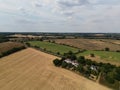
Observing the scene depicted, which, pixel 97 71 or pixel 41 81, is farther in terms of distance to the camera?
pixel 97 71

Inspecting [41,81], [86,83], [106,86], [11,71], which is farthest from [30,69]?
[106,86]

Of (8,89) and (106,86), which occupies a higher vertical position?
(8,89)

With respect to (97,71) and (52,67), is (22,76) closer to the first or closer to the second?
(52,67)

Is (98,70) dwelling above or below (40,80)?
below

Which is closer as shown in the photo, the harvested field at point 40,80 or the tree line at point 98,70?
the harvested field at point 40,80

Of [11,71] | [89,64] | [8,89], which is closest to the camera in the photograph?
[8,89]

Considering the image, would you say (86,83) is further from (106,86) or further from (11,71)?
(11,71)

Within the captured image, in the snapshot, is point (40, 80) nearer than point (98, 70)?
Yes

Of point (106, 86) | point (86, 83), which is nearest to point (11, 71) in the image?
point (86, 83)

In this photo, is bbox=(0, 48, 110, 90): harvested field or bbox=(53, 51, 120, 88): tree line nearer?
bbox=(0, 48, 110, 90): harvested field

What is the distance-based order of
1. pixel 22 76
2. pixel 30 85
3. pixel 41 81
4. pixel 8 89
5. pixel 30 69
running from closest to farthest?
pixel 8 89 → pixel 30 85 → pixel 41 81 → pixel 22 76 → pixel 30 69
